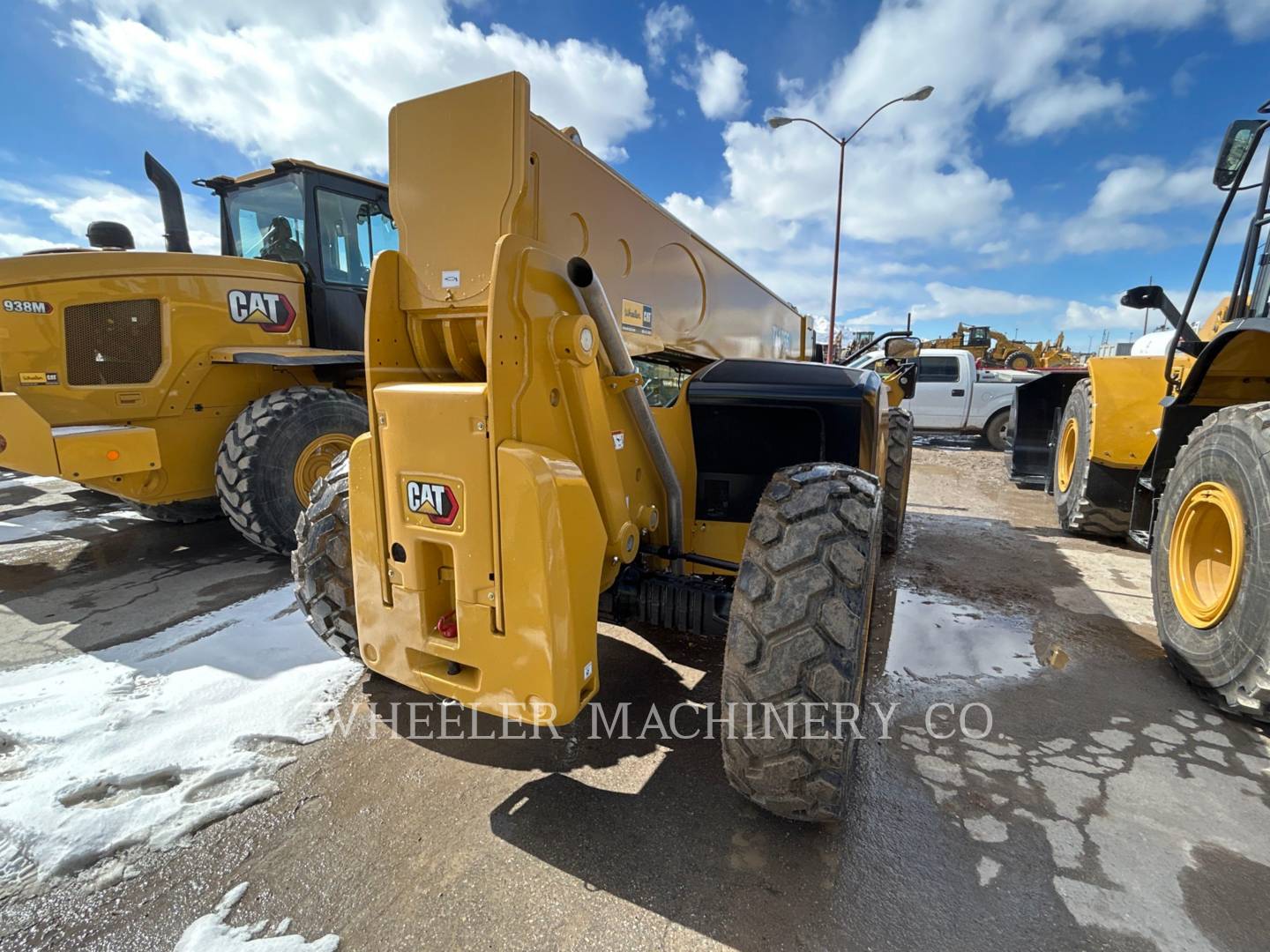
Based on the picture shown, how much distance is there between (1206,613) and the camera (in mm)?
3236

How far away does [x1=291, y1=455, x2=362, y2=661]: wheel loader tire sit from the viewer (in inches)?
109

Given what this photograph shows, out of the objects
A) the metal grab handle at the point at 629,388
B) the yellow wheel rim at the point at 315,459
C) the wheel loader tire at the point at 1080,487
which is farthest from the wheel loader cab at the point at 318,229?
the wheel loader tire at the point at 1080,487

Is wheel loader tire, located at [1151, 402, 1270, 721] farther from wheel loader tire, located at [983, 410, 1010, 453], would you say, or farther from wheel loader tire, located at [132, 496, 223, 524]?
wheel loader tire, located at [983, 410, 1010, 453]

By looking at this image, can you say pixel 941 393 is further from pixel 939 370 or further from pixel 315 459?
pixel 315 459

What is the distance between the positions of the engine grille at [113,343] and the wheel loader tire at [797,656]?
5.24m

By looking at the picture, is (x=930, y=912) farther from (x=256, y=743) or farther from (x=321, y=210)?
(x=321, y=210)

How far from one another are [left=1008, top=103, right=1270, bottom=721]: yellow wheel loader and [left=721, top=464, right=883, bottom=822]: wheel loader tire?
2221 mm

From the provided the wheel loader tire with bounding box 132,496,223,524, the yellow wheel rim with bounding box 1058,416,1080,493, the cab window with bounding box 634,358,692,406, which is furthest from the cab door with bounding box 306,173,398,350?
the yellow wheel rim with bounding box 1058,416,1080,493

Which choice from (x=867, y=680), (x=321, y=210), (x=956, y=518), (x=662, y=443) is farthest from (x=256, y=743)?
(x=956, y=518)

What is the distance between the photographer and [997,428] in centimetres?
1286

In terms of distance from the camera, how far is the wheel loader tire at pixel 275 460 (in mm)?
4699

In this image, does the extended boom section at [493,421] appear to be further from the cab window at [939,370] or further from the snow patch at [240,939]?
the cab window at [939,370]

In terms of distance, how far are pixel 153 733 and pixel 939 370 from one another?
13.8 metres

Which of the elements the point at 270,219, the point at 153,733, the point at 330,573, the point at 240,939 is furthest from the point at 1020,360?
the point at 240,939
